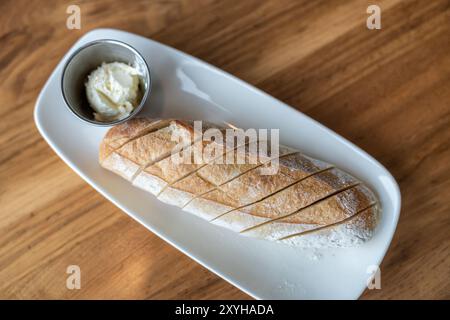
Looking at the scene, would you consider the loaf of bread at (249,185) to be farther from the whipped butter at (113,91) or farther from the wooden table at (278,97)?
the wooden table at (278,97)

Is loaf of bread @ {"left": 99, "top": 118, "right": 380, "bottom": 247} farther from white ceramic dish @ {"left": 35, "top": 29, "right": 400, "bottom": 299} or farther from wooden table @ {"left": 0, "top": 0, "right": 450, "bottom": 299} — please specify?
wooden table @ {"left": 0, "top": 0, "right": 450, "bottom": 299}

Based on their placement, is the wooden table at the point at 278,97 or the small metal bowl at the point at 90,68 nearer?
the small metal bowl at the point at 90,68

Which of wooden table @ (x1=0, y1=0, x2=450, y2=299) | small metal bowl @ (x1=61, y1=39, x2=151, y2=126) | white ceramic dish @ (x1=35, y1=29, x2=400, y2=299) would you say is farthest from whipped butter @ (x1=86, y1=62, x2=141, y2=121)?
wooden table @ (x1=0, y1=0, x2=450, y2=299)

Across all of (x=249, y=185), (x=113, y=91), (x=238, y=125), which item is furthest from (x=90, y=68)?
(x=249, y=185)

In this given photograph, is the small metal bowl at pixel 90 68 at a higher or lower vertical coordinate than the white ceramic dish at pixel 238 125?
higher

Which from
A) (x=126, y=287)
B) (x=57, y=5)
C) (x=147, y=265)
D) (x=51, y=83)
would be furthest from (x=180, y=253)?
(x=57, y=5)

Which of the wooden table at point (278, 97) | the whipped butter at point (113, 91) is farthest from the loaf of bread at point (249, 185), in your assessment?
the wooden table at point (278, 97)
